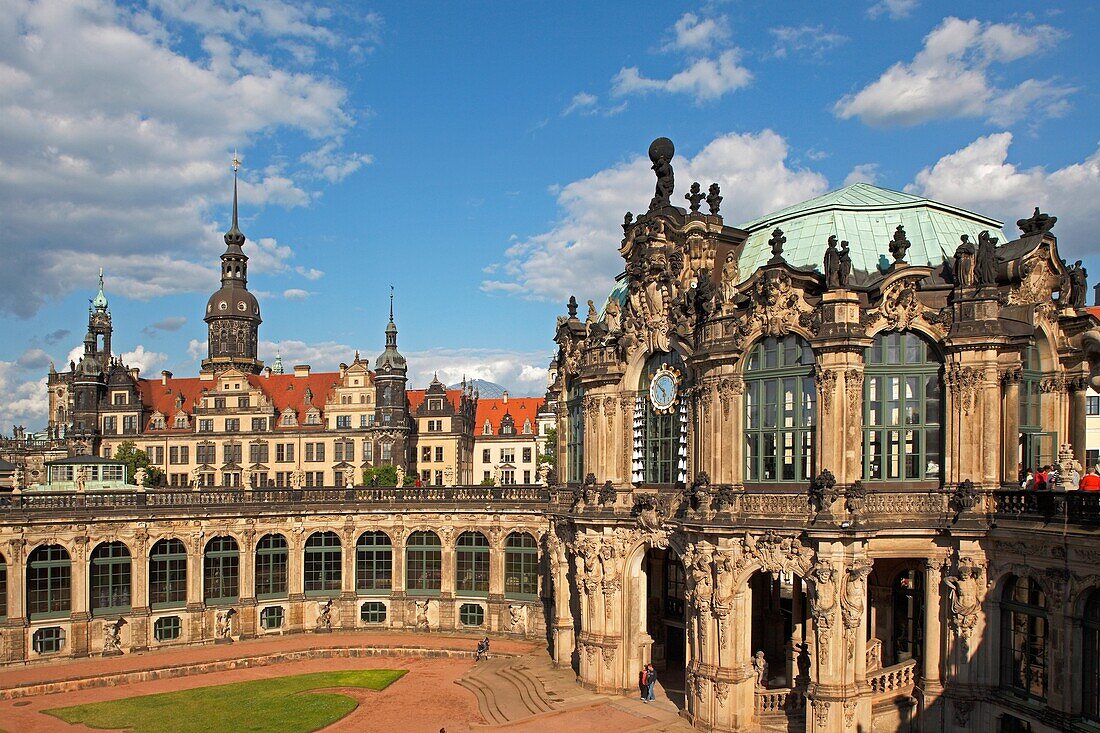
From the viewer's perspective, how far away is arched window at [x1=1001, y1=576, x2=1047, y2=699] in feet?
94.3

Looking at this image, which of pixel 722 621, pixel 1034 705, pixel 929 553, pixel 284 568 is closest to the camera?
pixel 1034 705

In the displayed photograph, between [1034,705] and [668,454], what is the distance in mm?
16616

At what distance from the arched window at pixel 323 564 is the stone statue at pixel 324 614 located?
607mm

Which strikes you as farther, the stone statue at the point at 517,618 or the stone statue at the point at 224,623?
the stone statue at the point at 517,618

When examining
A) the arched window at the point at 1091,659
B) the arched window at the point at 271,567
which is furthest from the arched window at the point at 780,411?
the arched window at the point at 271,567

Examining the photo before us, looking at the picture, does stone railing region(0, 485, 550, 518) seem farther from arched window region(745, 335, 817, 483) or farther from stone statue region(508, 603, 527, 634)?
arched window region(745, 335, 817, 483)

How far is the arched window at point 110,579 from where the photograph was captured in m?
51.1

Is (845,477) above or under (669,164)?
under

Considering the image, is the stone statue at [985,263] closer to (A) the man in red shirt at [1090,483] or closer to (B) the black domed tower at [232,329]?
(A) the man in red shirt at [1090,483]

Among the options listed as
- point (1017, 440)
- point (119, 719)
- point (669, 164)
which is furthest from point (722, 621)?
point (119, 719)

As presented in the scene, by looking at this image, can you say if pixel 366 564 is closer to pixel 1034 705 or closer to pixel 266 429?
pixel 1034 705

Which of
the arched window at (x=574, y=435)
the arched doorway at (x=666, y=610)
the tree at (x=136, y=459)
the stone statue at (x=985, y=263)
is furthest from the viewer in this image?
the tree at (x=136, y=459)

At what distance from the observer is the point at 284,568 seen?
187ft

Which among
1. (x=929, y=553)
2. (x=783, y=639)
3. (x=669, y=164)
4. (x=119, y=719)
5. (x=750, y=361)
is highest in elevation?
(x=669, y=164)
